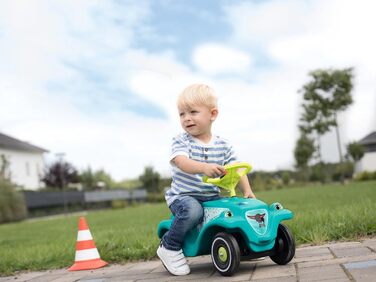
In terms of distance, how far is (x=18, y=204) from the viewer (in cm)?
3033

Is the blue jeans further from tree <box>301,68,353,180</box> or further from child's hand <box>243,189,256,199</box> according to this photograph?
tree <box>301,68,353,180</box>

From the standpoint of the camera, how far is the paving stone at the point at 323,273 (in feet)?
9.37

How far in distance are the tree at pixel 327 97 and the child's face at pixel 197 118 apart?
31.0 m

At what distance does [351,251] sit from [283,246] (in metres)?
0.59

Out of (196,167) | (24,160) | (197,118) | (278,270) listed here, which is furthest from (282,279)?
(24,160)

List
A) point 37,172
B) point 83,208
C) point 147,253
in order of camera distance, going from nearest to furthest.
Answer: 1. point 147,253
2. point 83,208
3. point 37,172

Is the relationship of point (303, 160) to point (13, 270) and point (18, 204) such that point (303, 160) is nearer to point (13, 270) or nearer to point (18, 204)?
point (18, 204)

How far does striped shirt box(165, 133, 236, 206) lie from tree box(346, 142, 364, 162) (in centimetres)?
4565

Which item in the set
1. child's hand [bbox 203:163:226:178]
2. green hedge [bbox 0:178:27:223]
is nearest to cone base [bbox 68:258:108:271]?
child's hand [bbox 203:163:226:178]

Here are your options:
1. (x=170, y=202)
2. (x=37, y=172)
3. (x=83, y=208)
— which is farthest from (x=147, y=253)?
(x=37, y=172)

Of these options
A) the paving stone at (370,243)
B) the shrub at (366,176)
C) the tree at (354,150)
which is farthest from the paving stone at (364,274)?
the tree at (354,150)

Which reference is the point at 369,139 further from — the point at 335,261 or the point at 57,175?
the point at 335,261

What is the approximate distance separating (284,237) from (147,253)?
180 centimetres

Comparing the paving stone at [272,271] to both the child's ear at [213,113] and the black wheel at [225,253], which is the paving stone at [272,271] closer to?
the black wheel at [225,253]
